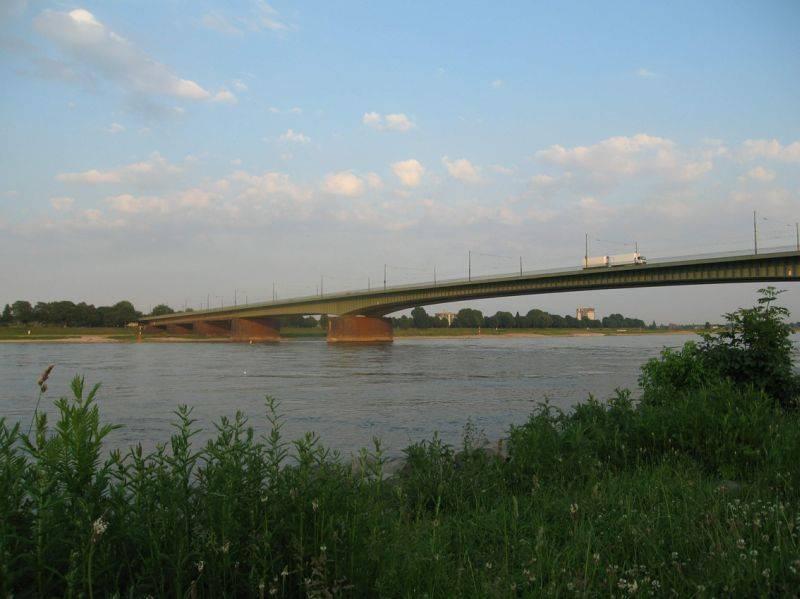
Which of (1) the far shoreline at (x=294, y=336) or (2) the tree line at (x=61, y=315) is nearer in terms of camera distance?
(1) the far shoreline at (x=294, y=336)

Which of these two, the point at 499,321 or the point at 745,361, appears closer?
the point at 745,361

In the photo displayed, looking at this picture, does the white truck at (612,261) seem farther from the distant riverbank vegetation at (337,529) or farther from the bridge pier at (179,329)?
the bridge pier at (179,329)

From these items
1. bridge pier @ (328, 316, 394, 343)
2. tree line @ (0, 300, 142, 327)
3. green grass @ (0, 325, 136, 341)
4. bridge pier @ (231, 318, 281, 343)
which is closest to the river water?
bridge pier @ (328, 316, 394, 343)

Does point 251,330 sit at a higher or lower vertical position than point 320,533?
lower

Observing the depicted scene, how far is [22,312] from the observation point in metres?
129

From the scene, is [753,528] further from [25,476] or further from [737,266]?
[737,266]

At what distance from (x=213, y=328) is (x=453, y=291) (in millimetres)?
65526

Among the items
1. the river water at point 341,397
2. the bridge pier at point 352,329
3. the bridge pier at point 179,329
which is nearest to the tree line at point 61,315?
the bridge pier at point 179,329

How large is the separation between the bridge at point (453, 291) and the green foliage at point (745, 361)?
3671 centimetres

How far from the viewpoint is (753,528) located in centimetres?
411

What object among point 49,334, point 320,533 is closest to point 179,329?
point 49,334

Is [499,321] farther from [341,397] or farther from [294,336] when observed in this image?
[341,397]

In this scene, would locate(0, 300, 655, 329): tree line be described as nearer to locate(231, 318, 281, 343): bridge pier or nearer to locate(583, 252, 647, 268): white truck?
locate(231, 318, 281, 343): bridge pier

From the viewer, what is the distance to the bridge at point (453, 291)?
1783 inches
